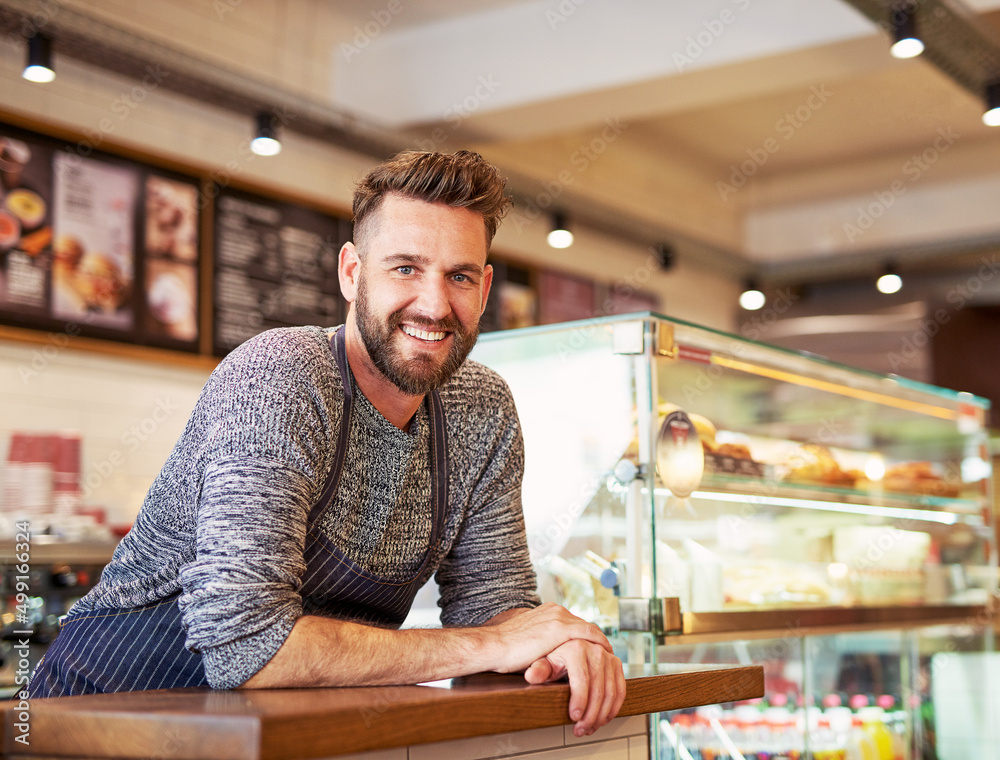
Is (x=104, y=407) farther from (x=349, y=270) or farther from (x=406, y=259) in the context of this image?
(x=406, y=259)

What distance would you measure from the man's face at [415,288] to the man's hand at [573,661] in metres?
0.40

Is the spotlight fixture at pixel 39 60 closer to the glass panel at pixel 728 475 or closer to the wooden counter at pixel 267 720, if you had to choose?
the glass panel at pixel 728 475

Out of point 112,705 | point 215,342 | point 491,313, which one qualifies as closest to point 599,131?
point 491,313

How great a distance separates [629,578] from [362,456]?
769 millimetres

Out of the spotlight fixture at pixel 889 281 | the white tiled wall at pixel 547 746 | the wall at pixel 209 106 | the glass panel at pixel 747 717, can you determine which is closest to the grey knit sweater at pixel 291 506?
the white tiled wall at pixel 547 746

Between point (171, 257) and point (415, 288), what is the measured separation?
2775 mm

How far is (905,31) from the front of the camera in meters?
3.66

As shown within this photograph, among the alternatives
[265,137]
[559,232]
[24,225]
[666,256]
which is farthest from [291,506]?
[666,256]

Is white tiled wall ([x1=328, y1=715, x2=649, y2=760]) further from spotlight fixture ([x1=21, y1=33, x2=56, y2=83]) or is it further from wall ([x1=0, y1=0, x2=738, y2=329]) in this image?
spotlight fixture ([x1=21, y1=33, x2=56, y2=83])

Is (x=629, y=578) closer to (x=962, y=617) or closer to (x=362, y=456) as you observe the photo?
(x=362, y=456)

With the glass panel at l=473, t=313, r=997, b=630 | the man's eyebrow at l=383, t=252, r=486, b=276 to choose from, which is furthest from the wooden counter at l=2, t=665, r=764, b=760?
the glass panel at l=473, t=313, r=997, b=630

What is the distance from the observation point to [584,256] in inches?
255

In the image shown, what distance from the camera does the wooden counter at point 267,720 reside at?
3.36ft

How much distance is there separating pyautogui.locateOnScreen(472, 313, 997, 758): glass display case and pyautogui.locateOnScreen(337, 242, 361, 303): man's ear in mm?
691
